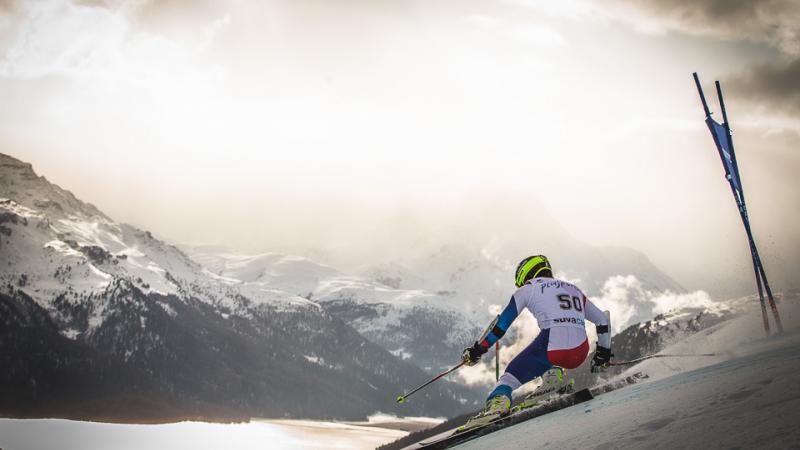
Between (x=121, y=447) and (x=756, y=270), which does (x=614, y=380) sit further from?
(x=121, y=447)

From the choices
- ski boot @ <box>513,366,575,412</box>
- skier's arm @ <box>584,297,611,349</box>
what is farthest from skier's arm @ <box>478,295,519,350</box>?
skier's arm @ <box>584,297,611,349</box>

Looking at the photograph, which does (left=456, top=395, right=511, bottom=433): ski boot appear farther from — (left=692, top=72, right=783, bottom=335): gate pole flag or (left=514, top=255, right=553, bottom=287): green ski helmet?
(left=692, top=72, right=783, bottom=335): gate pole flag

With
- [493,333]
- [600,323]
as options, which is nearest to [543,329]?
[493,333]

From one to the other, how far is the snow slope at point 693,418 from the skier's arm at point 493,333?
187 centimetres

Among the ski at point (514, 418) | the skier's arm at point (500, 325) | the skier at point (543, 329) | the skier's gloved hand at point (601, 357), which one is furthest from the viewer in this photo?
the skier's gloved hand at point (601, 357)

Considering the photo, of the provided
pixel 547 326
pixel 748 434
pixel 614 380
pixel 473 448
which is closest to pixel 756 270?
pixel 614 380

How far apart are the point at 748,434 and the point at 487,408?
19.3ft

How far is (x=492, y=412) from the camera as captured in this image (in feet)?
30.9

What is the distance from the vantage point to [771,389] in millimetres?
5121

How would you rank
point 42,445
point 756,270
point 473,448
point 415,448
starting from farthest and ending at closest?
point 42,445, point 756,270, point 415,448, point 473,448

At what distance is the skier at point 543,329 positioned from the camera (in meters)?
9.31

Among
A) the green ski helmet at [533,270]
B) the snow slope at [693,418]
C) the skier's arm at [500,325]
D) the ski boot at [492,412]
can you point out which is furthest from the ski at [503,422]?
the green ski helmet at [533,270]

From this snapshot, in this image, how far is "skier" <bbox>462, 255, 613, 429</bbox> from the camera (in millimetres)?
9312

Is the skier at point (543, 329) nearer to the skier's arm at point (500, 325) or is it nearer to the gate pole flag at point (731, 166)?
the skier's arm at point (500, 325)
